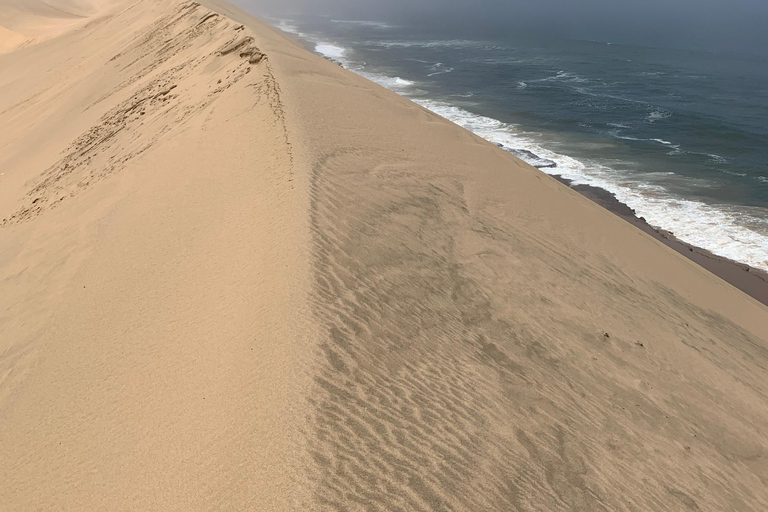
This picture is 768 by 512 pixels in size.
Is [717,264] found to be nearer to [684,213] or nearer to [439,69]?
[684,213]

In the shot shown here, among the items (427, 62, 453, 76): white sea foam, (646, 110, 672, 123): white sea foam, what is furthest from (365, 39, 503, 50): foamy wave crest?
(646, 110, 672, 123): white sea foam

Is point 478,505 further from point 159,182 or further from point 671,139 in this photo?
point 671,139

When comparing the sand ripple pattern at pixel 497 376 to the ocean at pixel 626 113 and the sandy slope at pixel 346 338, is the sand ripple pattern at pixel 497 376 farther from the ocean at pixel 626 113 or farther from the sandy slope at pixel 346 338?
the ocean at pixel 626 113

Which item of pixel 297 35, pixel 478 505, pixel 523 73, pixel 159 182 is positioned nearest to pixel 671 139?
pixel 523 73

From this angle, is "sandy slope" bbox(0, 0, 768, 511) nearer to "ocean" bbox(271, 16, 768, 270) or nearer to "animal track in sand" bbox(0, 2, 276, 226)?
"animal track in sand" bbox(0, 2, 276, 226)

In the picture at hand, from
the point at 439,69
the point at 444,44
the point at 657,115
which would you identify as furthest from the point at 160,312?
the point at 444,44
